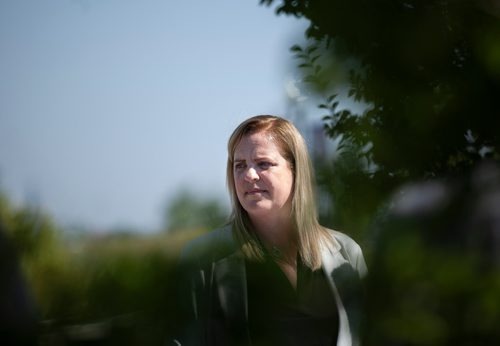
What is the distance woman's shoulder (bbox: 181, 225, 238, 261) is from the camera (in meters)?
2.20

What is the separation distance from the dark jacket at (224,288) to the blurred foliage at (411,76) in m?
0.42

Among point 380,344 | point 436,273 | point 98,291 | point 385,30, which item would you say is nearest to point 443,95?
point 385,30

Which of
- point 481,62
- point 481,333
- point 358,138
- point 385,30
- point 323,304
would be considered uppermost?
point 385,30

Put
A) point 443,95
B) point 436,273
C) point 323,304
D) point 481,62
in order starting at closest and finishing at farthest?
point 436,273
point 481,62
point 443,95
point 323,304

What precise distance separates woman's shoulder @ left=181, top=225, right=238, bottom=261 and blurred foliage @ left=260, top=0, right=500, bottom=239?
49cm

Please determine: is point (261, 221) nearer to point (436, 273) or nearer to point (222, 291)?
point (222, 291)

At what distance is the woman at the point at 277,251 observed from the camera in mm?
2285

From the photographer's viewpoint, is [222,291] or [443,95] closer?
[443,95]

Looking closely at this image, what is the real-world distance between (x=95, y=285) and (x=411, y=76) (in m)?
1.26

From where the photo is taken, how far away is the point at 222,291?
2.39m

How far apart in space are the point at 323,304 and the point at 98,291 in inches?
60.5

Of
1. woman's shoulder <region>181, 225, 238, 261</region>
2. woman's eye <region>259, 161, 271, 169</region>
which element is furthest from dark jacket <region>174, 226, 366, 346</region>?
woman's eye <region>259, 161, 271, 169</region>

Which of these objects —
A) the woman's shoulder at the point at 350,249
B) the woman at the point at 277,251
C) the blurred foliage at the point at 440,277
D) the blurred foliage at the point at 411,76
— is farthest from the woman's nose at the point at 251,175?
the blurred foliage at the point at 440,277

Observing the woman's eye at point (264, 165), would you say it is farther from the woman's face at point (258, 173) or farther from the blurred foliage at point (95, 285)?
the blurred foliage at point (95, 285)
